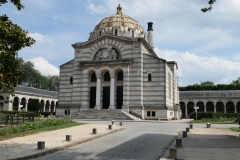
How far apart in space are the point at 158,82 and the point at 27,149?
31345 millimetres

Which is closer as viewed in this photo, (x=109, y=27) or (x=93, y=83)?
(x=93, y=83)

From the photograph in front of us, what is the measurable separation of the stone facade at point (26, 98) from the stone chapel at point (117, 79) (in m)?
17.6

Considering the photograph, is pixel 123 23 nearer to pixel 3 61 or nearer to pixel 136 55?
pixel 136 55

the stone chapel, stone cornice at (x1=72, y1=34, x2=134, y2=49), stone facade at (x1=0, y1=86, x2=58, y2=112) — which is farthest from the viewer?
stone facade at (x1=0, y1=86, x2=58, y2=112)

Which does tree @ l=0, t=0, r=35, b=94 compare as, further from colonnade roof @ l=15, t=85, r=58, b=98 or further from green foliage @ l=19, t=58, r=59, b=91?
green foliage @ l=19, t=58, r=59, b=91

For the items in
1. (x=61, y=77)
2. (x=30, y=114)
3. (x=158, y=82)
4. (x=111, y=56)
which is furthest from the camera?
(x=61, y=77)

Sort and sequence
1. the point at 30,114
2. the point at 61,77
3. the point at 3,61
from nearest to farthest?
the point at 3,61 < the point at 30,114 < the point at 61,77

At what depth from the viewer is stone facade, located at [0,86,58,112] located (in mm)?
57922

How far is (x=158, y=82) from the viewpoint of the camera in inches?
1635

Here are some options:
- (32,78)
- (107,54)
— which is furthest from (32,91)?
(107,54)

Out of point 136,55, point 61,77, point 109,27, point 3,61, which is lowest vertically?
point 3,61

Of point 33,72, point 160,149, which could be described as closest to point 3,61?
point 160,149

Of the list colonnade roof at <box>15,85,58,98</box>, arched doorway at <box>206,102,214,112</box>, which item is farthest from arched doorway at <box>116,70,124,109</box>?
arched doorway at <box>206,102,214,112</box>

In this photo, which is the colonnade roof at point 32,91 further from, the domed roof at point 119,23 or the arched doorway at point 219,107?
the arched doorway at point 219,107
